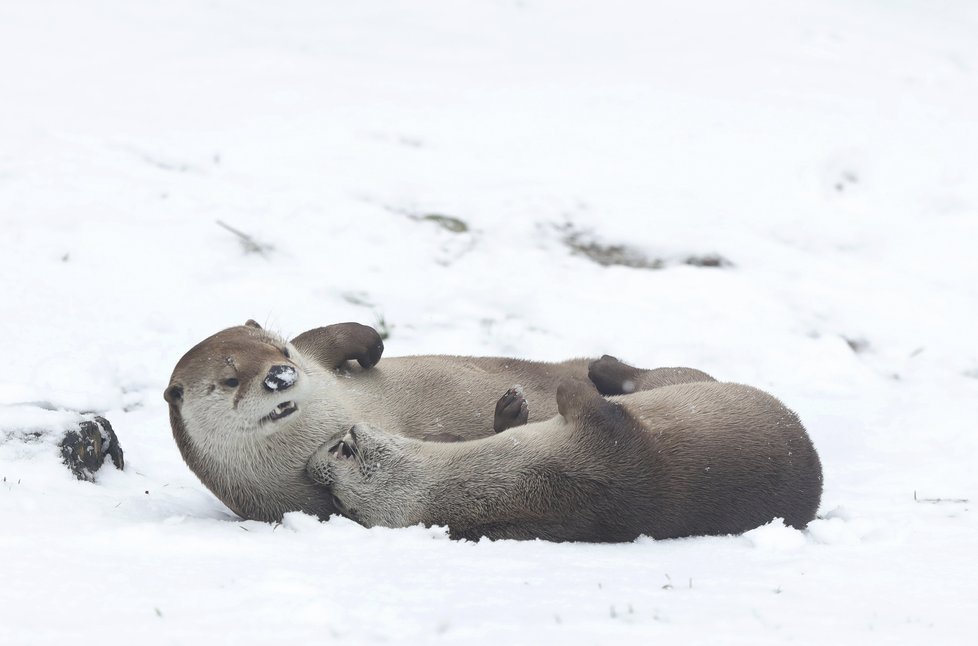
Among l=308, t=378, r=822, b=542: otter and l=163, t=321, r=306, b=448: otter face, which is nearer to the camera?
l=308, t=378, r=822, b=542: otter

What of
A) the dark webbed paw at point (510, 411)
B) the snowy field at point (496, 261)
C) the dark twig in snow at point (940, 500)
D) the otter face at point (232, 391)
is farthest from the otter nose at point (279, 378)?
the dark twig in snow at point (940, 500)

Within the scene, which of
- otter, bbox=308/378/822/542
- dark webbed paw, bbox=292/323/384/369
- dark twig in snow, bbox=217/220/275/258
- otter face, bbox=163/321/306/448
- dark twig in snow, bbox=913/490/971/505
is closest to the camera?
otter, bbox=308/378/822/542

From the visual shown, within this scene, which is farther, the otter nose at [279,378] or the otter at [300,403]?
the otter at [300,403]

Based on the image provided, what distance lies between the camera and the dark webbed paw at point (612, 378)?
5887mm

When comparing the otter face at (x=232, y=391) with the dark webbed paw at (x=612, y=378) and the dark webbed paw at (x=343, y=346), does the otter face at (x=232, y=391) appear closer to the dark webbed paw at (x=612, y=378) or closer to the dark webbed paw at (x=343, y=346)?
the dark webbed paw at (x=343, y=346)

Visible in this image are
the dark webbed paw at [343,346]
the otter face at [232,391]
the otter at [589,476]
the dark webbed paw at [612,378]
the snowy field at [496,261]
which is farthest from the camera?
the dark webbed paw at [612,378]

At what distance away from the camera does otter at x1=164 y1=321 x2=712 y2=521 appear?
471cm

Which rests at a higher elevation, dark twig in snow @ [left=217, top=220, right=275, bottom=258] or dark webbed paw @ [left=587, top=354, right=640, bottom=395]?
dark webbed paw @ [left=587, top=354, right=640, bottom=395]

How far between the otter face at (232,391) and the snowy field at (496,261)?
0.42 metres

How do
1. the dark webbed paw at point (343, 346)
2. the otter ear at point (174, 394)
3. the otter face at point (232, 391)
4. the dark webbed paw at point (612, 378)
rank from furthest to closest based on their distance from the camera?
the dark webbed paw at point (612, 378) < the dark webbed paw at point (343, 346) < the otter ear at point (174, 394) < the otter face at point (232, 391)

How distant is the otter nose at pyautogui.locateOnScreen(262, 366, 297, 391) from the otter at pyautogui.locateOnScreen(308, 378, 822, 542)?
1.37ft

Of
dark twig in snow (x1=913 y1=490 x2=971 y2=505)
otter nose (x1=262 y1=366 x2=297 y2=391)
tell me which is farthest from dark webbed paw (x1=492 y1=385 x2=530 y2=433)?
dark twig in snow (x1=913 y1=490 x2=971 y2=505)

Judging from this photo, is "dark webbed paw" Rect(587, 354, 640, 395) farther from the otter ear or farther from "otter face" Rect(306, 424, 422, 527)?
the otter ear

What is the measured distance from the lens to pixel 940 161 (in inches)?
384
